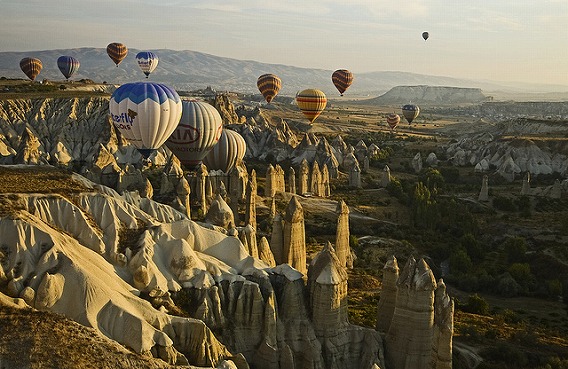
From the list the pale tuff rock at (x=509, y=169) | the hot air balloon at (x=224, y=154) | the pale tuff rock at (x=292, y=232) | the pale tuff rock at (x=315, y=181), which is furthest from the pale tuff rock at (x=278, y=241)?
the pale tuff rock at (x=509, y=169)

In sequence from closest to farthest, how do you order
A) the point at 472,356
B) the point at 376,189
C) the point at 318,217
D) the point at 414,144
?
the point at 472,356 < the point at 318,217 < the point at 376,189 < the point at 414,144

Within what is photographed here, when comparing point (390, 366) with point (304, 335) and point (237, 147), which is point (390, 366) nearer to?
point (304, 335)

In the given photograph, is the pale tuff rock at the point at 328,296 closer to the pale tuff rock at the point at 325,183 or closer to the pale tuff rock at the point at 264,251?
the pale tuff rock at the point at 264,251

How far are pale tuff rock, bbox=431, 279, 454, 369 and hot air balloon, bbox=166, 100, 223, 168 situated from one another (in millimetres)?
23519

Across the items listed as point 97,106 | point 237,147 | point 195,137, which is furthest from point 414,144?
point 195,137

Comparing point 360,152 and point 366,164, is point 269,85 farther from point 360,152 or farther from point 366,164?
point 366,164

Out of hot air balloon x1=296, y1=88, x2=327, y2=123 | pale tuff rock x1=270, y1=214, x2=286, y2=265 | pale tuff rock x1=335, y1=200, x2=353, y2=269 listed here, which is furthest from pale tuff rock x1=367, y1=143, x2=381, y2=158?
pale tuff rock x1=270, y1=214, x2=286, y2=265

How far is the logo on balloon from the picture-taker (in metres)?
36.4

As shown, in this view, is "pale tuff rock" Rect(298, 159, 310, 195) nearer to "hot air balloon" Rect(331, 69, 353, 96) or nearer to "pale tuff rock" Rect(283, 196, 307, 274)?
"pale tuff rock" Rect(283, 196, 307, 274)

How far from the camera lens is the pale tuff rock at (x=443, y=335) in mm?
16016

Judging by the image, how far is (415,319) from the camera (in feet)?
55.6

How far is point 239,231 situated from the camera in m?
21.8

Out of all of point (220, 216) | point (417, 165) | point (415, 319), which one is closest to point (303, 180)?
point (220, 216)

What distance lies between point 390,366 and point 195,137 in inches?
907
